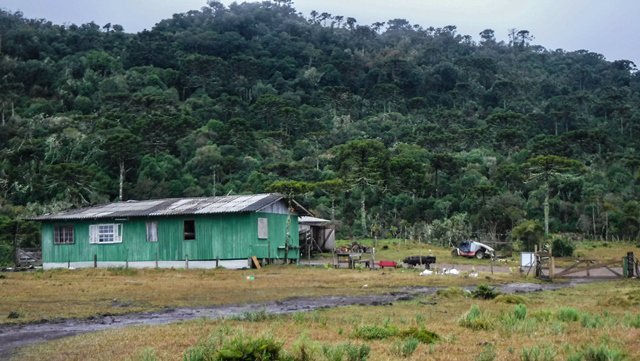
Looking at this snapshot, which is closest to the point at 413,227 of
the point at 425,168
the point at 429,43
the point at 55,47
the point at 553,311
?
the point at 425,168

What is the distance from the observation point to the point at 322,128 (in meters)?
96.4

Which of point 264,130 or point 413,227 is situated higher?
point 264,130

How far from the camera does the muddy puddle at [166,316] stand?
1269 cm

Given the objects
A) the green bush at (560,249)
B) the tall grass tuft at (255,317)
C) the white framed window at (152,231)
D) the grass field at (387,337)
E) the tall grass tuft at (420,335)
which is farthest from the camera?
the green bush at (560,249)

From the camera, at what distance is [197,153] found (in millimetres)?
73500

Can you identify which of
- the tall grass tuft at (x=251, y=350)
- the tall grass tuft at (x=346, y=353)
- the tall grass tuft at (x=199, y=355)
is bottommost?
the tall grass tuft at (x=346, y=353)

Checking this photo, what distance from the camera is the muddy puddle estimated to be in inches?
500

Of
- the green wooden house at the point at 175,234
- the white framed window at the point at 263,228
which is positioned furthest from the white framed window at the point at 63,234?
the white framed window at the point at 263,228

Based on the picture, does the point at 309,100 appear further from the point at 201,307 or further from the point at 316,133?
the point at 201,307

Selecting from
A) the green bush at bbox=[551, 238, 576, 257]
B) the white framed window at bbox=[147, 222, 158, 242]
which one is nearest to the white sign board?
the green bush at bbox=[551, 238, 576, 257]

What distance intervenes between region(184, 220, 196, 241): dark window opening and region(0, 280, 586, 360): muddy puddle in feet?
52.3

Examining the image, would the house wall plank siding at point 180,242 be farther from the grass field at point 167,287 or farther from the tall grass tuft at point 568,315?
the tall grass tuft at point 568,315

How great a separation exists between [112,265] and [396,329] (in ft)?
92.7

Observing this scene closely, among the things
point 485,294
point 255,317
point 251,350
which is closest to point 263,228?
point 485,294
